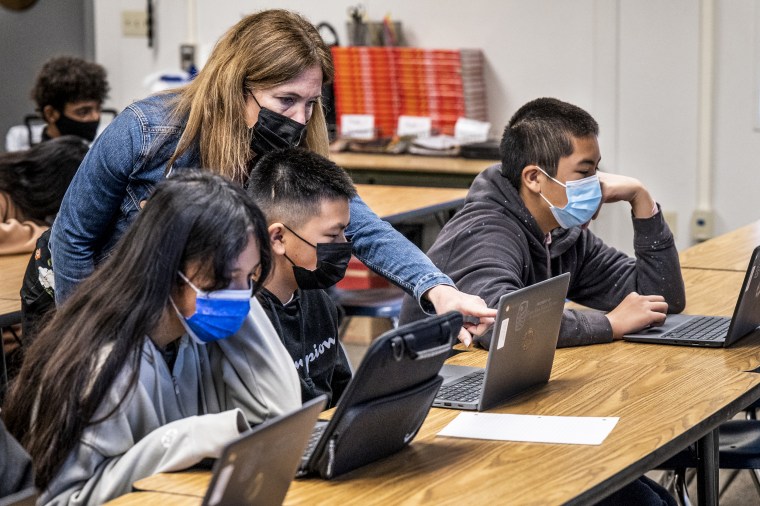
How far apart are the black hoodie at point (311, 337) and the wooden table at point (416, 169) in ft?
9.37

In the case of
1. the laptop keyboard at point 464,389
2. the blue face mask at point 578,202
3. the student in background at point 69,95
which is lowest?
the laptop keyboard at point 464,389

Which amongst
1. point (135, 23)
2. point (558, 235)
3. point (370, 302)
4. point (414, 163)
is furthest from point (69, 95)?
point (558, 235)

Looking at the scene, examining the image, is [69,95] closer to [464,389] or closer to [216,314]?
[464,389]

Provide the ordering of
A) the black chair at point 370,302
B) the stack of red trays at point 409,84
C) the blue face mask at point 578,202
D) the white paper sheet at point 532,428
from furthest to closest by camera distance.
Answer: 1. the stack of red trays at point 409,84
2. the black chair at point 370,302
3. the blue face mask at point 578,202
4. the white paper sheet at point 532,428

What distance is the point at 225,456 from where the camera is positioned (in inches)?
51.9

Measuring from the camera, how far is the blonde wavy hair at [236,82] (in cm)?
226

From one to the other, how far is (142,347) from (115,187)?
0.62 m

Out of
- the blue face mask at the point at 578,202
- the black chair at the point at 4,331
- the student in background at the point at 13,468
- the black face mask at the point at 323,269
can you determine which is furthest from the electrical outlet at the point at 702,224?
the student in background at the point at 13,468

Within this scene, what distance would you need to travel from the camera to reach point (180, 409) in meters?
1.88

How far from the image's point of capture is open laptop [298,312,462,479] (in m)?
1.69

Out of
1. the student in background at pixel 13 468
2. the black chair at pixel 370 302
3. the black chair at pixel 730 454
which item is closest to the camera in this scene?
the student in background at pixel 13 468

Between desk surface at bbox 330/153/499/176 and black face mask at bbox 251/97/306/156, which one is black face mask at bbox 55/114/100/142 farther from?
black face mask at bbox 251/97/306/156

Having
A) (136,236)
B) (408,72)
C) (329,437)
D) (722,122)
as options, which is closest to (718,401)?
(329,437)

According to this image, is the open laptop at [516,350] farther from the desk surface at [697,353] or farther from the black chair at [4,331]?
the black chair at [4,331]
